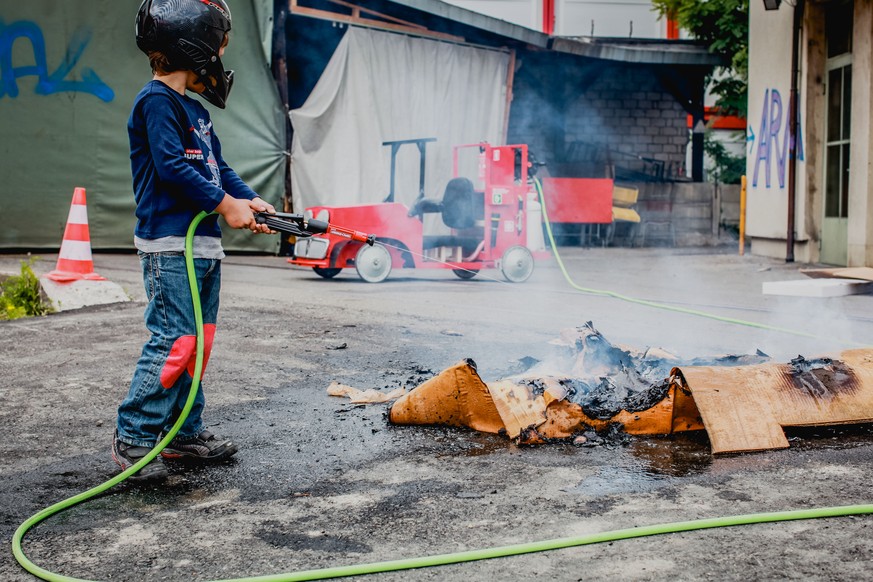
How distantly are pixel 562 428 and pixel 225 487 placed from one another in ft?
4.37

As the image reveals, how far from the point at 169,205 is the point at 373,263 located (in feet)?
22.0

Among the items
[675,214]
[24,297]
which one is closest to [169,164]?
[24,297]

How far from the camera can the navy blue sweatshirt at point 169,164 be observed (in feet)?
10.3

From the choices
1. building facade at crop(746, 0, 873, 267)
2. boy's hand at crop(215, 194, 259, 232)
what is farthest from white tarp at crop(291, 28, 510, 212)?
boy's hand at crop(215, 194, 259, 232)

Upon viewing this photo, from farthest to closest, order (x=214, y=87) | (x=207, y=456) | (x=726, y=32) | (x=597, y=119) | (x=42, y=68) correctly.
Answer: (x=597, y=119)
(x=726, y=32)
(x=42, y=68)
(x=214, y=87)
(x=207, y=456)

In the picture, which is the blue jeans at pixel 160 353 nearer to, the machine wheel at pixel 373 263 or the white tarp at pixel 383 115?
the machine wheel at pixel 373 263

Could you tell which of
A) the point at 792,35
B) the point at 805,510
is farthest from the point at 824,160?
the point at 805,510

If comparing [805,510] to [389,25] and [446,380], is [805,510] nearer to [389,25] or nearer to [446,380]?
[446,380]

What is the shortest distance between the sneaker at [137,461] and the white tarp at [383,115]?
32.5 feet

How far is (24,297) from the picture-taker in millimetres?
7453

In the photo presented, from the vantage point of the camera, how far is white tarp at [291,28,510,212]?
42.8 feet

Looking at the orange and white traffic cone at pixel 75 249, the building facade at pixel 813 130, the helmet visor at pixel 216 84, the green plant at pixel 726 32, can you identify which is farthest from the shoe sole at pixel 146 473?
the green plant at pixel 726 32

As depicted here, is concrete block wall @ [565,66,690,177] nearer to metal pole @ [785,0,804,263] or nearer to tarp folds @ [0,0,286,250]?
metal pole @ [785,0,804,263]

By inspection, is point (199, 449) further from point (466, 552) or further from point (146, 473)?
point (466, 552)
